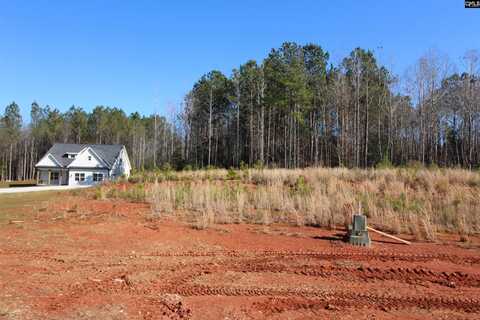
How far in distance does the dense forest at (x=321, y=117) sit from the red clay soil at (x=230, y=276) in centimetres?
1991

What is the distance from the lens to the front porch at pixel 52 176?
36.9m

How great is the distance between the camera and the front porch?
1452 inches

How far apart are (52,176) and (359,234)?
3904 cm

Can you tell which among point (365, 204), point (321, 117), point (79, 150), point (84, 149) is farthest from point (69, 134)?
point (365, 204)

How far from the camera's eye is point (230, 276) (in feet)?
13.8

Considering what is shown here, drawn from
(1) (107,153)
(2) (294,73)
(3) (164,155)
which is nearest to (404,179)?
(2) (294,73)

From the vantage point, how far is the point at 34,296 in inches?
139

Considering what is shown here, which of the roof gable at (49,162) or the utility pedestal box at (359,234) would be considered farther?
the roof gable at (49,162)

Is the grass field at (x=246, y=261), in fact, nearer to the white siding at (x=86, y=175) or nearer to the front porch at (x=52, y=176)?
the white siding at (x=86, y=175)

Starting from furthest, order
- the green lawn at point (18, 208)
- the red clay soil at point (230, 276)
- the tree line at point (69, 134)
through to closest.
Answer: the tree line at point (69, 134)
the green lawn at point (18, 208)
the red clay soil at point (230, 276)

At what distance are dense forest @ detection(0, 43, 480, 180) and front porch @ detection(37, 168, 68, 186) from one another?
500 inches

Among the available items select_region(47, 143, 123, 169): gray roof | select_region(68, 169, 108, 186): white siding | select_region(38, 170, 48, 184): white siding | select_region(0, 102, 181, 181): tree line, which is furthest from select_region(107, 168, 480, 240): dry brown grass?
select_region(0, 102, 181, 181): tree line

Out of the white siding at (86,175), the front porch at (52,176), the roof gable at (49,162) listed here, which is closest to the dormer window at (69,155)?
the roof gable at (49,162)

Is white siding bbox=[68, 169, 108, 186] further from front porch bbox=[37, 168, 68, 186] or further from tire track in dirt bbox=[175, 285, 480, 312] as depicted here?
tire track in dirt bbox=[175, 285, 480, 312]
